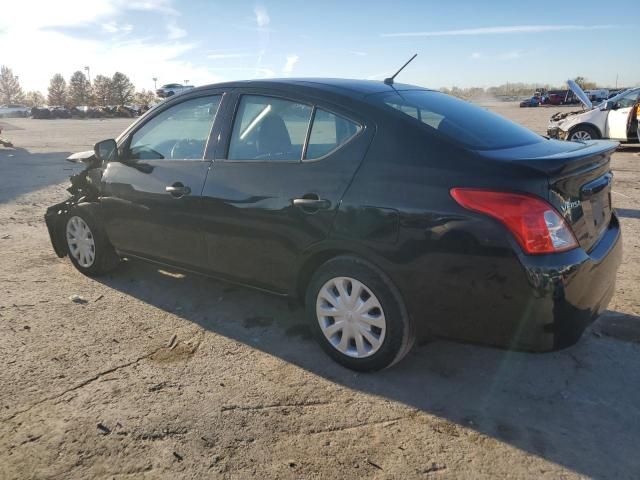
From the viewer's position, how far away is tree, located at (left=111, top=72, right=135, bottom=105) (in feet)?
288

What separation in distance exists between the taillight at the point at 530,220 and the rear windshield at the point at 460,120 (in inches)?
17.3

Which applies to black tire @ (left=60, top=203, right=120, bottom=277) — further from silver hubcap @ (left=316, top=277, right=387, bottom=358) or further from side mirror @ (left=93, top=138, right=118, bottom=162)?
silver hubcap @ (left=316, top=277, right=387, bottom=358)

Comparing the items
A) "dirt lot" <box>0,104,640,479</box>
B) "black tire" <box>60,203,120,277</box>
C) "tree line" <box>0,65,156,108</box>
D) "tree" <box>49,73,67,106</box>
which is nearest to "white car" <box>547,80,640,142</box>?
"dirt lot" <box>0,104,640,479</box>

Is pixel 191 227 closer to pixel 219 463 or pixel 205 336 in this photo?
pixel 205 336

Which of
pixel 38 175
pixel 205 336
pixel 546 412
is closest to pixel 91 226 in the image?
pixel 205 336

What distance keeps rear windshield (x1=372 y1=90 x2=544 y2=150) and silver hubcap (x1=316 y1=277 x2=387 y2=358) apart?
1021 mm

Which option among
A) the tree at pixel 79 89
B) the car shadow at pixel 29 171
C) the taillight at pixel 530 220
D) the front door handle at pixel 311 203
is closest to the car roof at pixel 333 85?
the front door handle at pixel 311 203

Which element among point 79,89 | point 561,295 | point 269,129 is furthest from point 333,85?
point 79,89

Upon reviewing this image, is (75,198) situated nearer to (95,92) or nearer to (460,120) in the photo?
(460,120)

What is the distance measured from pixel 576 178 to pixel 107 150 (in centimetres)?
361

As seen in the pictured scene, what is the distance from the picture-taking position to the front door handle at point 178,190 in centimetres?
380

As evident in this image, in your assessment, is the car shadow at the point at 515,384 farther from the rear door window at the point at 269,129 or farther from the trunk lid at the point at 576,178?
the rear door window at the point at 269,129

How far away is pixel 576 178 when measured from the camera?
2.67 meters

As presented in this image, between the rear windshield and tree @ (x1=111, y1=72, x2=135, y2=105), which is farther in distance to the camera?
tree @ (x1=111, y1=72, x2=135, y2=105)
